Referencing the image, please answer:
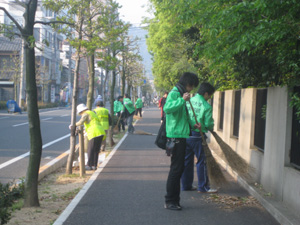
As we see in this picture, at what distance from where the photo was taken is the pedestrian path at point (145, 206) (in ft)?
19.1

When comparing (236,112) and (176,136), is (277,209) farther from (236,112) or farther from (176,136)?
(236,112)

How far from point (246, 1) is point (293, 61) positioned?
114 cm

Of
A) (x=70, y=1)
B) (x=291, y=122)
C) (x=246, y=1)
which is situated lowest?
(x=291, y=122)

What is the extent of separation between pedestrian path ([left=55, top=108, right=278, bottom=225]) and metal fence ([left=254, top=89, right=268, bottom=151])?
106cm

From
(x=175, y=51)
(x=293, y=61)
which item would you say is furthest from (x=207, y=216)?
(x=175, y=51)

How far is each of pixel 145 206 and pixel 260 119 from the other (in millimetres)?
3483

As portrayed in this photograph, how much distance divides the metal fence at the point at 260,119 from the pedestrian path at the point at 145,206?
3.48 feet

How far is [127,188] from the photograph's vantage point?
7.95 meters

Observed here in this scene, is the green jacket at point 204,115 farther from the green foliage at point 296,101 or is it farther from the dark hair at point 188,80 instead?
the green foliage at point 296,101

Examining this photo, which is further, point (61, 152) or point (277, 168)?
point (61, 152)

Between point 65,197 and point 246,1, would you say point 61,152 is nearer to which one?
point 65,197

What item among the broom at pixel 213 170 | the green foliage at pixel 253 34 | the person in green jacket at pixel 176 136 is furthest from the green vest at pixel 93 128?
the person in green jacket at pixel 176 136

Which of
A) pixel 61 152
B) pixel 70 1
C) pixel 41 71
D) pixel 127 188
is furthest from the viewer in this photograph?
pixel 41 71

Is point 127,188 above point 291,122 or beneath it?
beneath
